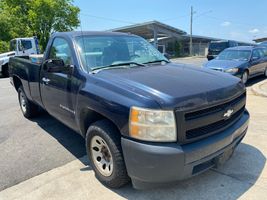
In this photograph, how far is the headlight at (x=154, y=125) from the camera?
97.7 inches

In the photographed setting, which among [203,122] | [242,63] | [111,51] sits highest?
[111,51]

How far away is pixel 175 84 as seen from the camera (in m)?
Result: 2.85

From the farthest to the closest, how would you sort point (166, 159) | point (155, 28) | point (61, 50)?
point (155, 28), point (61, 50), point (166, 159)

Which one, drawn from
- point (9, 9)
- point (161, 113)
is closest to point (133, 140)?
point (161, 113)

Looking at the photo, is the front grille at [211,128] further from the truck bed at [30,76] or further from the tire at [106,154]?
the truck bed at [30,76]

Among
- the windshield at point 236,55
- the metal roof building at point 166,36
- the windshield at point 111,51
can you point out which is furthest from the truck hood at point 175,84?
the metal roof building at point 166,36

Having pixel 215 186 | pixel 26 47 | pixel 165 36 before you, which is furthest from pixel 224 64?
pixel 165 36

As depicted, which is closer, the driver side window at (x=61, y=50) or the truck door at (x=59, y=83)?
the truck door at (x=59, y=83)

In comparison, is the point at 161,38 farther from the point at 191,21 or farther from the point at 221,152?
the point at 221,152

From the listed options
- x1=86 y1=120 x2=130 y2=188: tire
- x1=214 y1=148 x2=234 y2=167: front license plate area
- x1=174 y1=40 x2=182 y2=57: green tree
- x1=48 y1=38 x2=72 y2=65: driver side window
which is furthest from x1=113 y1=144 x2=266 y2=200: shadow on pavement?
x1=174 y1=40 x2=182 y2=57: green tree

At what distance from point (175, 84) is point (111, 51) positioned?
1370 mm

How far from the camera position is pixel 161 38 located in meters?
43.4

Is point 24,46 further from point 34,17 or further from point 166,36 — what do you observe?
point 166,36

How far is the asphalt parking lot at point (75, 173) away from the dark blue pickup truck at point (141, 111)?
0.30 meters
